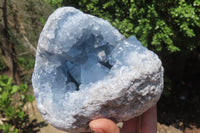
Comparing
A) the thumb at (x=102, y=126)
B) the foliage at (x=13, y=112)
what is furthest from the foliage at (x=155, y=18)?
the foliage at (x=13, y=112)

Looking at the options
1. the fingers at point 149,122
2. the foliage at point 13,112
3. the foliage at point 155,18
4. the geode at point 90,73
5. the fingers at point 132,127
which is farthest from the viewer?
the foliage at point 13,112

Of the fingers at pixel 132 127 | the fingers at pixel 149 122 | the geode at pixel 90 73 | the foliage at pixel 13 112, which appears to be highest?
the geode at pixel 90 73

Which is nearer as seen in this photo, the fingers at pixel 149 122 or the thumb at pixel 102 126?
the thumb at pixel 102 126

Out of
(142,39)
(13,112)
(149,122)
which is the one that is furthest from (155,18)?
(13,112)

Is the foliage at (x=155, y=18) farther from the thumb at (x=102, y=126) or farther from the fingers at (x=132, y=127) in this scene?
the thumb at (x=102, y=126)

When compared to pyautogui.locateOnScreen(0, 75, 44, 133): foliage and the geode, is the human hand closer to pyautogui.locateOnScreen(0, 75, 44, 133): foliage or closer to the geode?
the geode

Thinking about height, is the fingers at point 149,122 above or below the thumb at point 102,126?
below

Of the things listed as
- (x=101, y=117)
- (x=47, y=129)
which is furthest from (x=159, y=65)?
(x=47, y=129)
